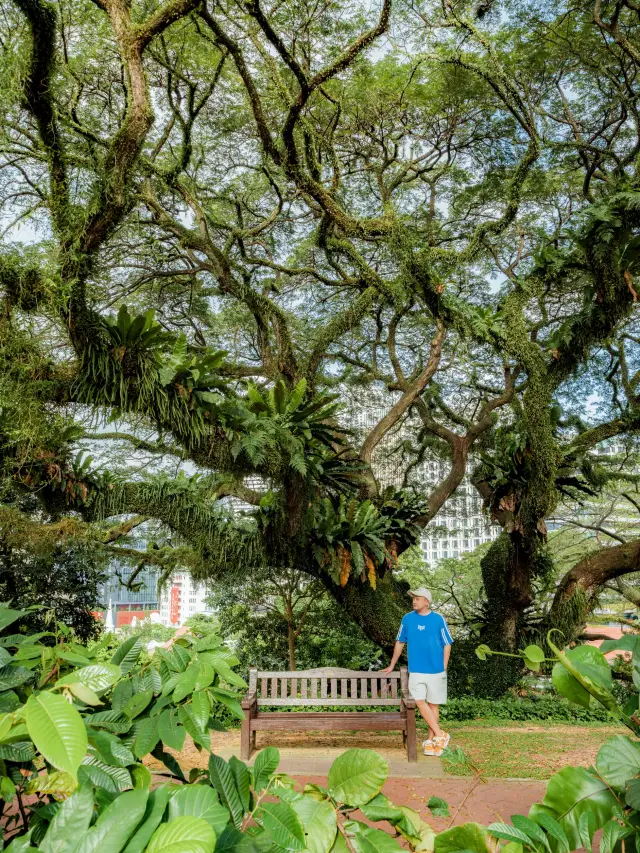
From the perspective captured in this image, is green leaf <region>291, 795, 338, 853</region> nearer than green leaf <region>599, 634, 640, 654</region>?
Yes

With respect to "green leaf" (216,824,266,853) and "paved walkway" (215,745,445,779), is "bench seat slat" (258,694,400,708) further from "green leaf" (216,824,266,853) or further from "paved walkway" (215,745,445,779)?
Answer: "green leaf" (216,824,266,853)

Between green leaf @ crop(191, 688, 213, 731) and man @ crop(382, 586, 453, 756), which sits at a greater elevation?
green leaf @ crop(191, 688, 213, 731)

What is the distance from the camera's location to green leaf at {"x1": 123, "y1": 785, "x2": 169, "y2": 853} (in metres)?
0.62

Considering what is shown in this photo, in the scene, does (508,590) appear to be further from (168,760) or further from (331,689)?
(168,760)

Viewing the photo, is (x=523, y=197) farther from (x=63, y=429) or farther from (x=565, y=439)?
(x=63, y=429)

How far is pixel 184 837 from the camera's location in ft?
1.95

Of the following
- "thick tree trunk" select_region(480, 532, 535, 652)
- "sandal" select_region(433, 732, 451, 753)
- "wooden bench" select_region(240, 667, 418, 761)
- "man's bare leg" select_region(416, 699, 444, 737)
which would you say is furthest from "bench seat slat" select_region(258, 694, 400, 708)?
"thick tree trunk" select_region(480, 532, 535, 652)

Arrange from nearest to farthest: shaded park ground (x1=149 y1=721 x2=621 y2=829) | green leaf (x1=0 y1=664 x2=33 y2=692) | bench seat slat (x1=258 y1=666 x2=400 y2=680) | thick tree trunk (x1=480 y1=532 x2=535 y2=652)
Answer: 1. green leaf (x1=0 y1=664 x2=33 y2=692)
2. shaded park ground (x1=149 y1=721 x2=621 y2=829)
3. bench seat slat (x1=258 y1=666 x2=400 y2=680)
4. thick tree trunk (x1=480 y1=532 x2=535 y2=652)

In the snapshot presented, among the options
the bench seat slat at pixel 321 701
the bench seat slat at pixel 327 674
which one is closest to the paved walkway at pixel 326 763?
the bench seat slat at pixel 321 701

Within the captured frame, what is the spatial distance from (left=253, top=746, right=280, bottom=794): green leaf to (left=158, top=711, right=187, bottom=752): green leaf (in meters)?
0.12

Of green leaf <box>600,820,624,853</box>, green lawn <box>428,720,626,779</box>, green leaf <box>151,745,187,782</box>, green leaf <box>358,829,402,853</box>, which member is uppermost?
green leaf <box>600,820,624,853</box>

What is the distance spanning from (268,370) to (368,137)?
400 cm

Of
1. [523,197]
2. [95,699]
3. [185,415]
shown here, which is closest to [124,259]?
[185,415]

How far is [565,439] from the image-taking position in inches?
458
